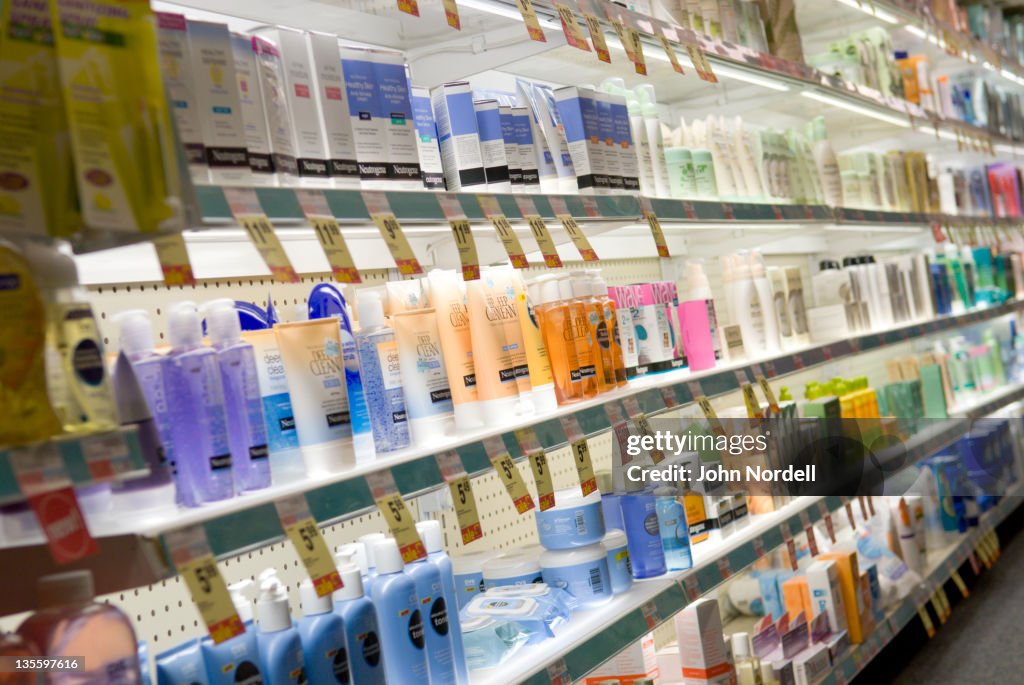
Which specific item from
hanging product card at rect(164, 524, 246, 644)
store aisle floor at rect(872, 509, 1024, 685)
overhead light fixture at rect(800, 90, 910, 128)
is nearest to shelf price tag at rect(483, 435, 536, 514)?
hanging product card at rect(164, 524, 246, 644)

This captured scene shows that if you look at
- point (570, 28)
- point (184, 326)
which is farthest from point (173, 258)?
point (570, 28)

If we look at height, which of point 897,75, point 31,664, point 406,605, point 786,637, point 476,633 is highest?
point 897,75

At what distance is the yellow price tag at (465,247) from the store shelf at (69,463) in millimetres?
662

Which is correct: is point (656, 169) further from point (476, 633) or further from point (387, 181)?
point (476, 633)

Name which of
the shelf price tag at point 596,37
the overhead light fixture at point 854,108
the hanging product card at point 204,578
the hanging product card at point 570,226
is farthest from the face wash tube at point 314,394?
the overhead light fixture at point 854,108

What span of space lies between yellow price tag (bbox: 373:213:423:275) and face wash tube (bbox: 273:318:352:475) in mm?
135

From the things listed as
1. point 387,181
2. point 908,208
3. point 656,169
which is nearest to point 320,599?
point 387,181

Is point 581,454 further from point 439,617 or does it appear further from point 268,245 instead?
point 268,245

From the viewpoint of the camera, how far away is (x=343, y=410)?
132 centimetres

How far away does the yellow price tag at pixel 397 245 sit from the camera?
53.6 inches

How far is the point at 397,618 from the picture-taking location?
1.43 m

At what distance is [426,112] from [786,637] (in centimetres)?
163

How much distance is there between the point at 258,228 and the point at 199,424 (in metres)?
0.24

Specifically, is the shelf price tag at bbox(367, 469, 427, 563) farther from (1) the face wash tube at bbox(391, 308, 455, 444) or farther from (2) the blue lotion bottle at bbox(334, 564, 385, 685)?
(1) the face wash tube at bbox(391, 308, 455, 444)
